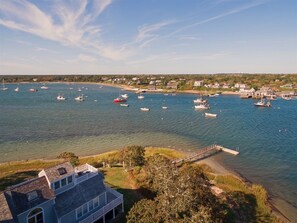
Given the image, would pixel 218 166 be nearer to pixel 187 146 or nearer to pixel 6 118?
pixel 187 146

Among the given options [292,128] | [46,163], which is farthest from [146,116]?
[46,163]

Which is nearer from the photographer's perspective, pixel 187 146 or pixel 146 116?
pixel 187 146

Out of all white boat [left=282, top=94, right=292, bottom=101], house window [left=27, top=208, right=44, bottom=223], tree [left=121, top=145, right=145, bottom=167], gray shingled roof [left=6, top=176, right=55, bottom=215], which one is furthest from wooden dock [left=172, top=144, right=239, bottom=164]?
white boat [left=282, top=94, right=292, bottom=101]

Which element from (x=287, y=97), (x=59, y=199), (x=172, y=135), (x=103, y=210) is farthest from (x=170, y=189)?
(x=287, y=97)

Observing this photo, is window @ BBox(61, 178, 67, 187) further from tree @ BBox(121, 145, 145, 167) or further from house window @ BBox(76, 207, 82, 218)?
tree @ BBox(121, 145, 145, 167)

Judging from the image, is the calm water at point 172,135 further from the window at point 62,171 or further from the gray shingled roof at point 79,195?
the window at point 62,171

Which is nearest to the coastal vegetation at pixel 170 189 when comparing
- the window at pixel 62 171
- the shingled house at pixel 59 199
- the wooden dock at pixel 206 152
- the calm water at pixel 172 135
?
the wooden dock at pixel 206 152
